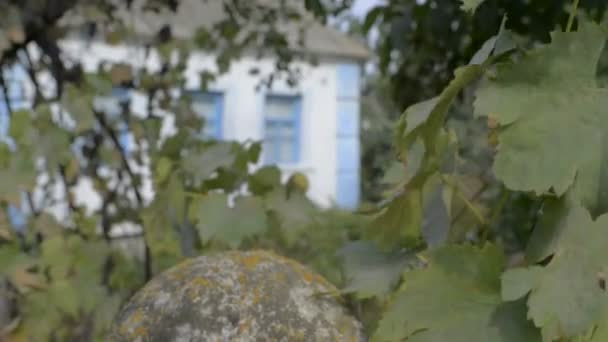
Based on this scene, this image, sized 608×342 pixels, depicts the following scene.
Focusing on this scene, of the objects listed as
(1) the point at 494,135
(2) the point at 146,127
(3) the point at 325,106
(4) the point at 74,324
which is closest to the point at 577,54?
(1) the point at 494,135

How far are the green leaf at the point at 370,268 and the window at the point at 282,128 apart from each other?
1110 centimetres

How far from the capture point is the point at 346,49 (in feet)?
42.8

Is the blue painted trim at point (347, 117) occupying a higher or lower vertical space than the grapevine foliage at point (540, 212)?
lower

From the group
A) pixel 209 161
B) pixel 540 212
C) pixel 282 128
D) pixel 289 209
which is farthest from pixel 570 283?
pixel 282 128

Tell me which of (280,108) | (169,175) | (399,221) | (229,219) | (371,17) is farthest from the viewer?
(280,108)

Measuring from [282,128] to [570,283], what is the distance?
1192 cm

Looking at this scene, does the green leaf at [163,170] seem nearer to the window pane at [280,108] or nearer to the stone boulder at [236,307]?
the stone boulder at [236,307]

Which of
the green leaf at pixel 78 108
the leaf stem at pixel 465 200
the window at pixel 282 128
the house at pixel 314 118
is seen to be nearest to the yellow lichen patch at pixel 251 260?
the leaf stem at pixel 465 200

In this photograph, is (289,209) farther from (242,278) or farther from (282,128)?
(282,128)

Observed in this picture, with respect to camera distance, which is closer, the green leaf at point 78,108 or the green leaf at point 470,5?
the green leaf at point 470,5

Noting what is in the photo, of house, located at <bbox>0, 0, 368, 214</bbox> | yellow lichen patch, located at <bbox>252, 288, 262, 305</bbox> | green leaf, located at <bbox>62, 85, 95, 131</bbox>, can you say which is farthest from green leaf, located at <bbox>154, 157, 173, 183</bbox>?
house, located at <bbox>0, 0, 368, 214</bbox>

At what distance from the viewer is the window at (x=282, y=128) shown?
1221 centimetres

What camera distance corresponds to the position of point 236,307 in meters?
0.94

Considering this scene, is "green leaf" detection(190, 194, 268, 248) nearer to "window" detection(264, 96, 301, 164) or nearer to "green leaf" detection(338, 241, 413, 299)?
"green leaf" detection(338, 241, 413, 299)
